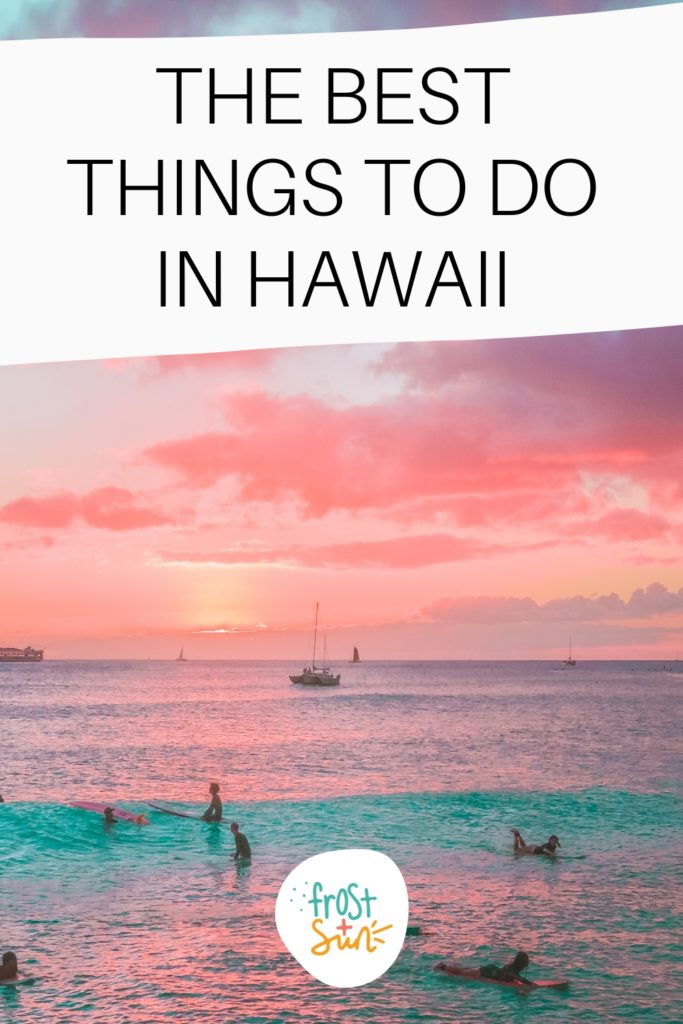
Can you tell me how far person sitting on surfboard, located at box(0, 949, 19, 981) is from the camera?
16.7 m

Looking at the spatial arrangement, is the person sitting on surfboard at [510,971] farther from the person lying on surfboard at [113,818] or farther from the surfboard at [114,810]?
the surfboard at [114,810]

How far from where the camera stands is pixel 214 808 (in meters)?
34.1

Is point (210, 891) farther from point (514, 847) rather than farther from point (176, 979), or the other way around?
point (514, 847)

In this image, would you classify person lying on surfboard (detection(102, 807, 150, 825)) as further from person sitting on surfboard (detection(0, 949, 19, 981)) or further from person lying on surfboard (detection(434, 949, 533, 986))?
person lying on surfboard (detection(434, 949, 533, 986))

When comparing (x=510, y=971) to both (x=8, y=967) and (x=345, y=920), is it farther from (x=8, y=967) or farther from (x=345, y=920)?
(x=8, y=967)

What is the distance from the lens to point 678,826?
34.4 meters

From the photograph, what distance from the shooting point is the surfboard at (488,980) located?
1662 cm

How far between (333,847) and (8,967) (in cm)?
1647

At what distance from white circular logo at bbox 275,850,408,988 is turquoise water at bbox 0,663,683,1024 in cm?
43

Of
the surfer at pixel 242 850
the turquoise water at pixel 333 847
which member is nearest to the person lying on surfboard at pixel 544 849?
the turquoise water at pixel 333 847

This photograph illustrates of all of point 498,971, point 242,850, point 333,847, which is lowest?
point 333,847

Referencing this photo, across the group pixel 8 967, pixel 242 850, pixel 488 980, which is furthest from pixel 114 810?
pixel 488 980

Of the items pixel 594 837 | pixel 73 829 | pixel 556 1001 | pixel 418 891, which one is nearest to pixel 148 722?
pixel 73 829

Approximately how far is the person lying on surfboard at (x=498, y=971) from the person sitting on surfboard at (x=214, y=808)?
1623 centimetres
